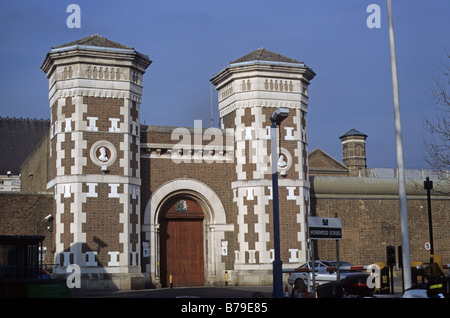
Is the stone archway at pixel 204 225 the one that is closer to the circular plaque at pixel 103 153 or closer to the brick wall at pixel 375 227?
the circular plaque at pixel 103 153

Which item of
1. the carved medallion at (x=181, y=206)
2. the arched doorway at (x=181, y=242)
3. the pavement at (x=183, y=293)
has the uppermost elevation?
the carved medallion at (x=181, y=206)

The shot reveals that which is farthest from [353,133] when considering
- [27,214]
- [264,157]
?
[27,214]

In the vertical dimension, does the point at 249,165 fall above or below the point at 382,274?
above

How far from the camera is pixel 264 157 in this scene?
110 feet

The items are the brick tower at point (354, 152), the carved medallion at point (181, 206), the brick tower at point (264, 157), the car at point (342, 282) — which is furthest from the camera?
the brick tower at point (354, 152)

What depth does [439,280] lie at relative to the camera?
1570 cm

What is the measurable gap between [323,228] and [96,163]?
44.2 ft

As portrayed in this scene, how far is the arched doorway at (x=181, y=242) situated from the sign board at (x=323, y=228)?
13.1m

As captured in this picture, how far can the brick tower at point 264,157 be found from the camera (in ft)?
108

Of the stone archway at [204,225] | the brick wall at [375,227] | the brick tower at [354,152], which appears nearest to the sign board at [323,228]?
the stone archway at [204,225]

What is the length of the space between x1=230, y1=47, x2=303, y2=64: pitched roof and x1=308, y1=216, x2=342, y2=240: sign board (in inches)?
589

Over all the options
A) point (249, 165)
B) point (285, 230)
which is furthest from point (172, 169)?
point (285, 230)
